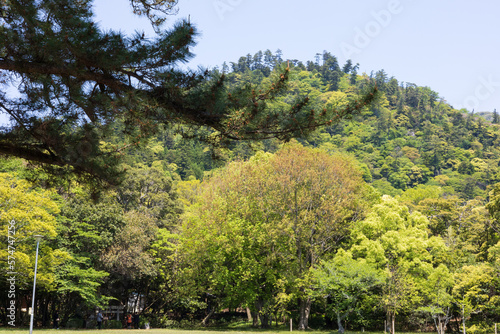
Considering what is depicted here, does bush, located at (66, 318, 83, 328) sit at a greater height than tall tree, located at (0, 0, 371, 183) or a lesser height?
lesser

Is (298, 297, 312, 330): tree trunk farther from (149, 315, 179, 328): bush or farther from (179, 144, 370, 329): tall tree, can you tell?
(149, 315, 179, 328): bush

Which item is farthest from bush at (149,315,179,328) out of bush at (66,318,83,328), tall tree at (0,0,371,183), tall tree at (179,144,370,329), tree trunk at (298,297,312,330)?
tall tree at (0,0,371,183)

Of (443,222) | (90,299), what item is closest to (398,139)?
(443,222)

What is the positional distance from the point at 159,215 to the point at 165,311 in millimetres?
7483

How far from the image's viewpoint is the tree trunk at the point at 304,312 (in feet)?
88.7

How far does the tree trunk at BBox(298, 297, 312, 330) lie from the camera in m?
27.0

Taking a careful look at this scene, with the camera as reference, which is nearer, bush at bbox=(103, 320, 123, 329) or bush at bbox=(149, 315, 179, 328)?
bush at bbox=(103, 320, 123, 329)

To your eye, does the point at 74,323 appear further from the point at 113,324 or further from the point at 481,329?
the point at 481,329

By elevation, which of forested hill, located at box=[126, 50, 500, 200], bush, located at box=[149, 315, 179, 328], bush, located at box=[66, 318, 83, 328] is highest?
forested hill, located at box=[126, 50, 500, 200]

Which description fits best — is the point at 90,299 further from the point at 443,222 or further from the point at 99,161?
the point at 443,222

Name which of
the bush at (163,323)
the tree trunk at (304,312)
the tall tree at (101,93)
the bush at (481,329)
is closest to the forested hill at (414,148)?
the bush at (163,323)

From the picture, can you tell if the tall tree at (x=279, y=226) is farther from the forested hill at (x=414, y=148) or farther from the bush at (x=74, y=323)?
the forested hill at (x=414, y=148)

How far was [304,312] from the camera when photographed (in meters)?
27.5

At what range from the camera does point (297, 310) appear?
31078 millimetres
